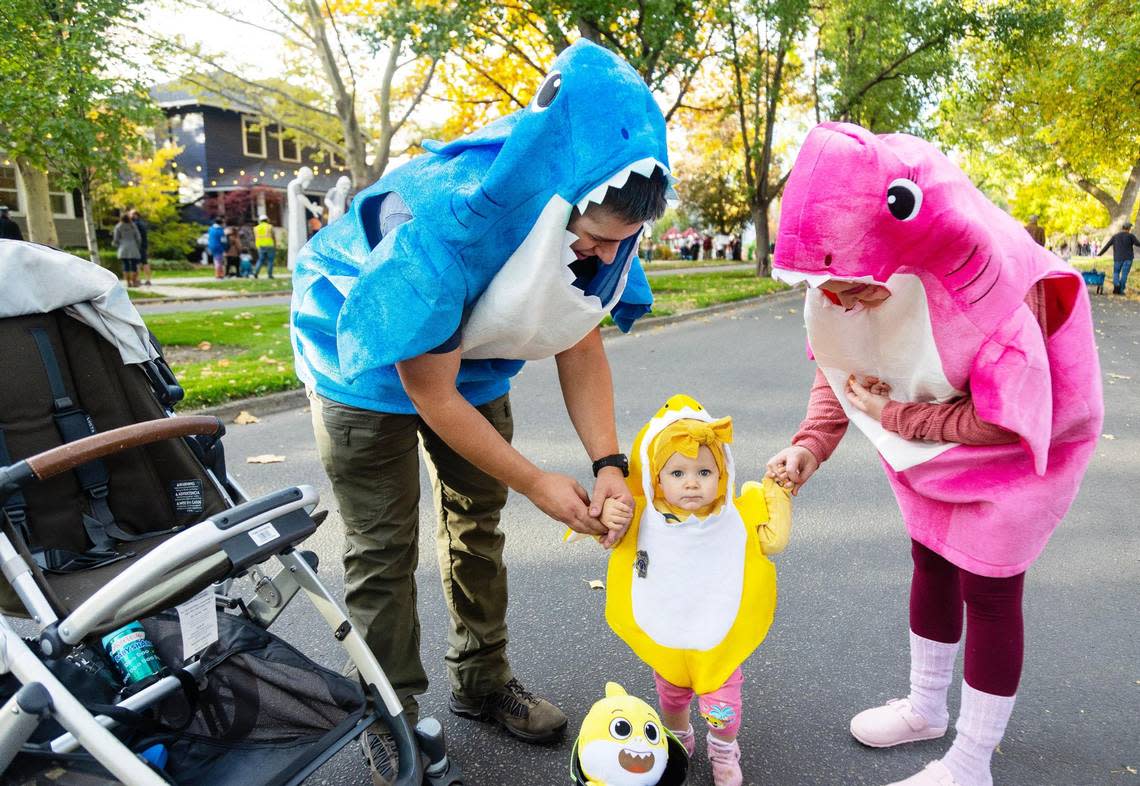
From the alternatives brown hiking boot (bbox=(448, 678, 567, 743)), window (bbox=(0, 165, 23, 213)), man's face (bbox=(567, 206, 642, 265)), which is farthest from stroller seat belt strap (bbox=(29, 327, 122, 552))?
window (bbox=(0, 165, 23, 213))

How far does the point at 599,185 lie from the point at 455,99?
53.9 ft

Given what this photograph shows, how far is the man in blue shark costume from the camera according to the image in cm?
159

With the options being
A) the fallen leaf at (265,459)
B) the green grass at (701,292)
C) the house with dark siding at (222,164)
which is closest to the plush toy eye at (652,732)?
the fallen leaf at (265,459)

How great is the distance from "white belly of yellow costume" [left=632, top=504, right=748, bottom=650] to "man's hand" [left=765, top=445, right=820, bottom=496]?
0.26 m

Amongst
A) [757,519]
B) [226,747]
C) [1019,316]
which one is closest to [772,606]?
[757,519]

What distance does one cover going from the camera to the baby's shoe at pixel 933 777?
7.00ft

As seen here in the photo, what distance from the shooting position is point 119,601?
4.88 ft

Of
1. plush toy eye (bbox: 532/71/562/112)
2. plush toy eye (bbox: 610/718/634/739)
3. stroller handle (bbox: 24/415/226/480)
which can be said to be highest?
plush toy eye (bbox: 532/71/562/112)

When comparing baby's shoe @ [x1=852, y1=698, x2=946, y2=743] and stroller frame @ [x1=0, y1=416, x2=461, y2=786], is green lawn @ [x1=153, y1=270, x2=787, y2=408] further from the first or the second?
baby's shoe @ [x1=852, y1=698, x2=946, y2=743]

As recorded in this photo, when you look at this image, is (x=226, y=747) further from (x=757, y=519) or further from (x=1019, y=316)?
(x=1019, y=316)

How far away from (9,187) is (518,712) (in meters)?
29.5

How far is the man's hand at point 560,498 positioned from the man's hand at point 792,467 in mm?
585

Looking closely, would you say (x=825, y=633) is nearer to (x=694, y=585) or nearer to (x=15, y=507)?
(x=694, y=585)

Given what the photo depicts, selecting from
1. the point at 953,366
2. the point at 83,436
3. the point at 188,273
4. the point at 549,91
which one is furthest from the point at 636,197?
the point at 188,273
